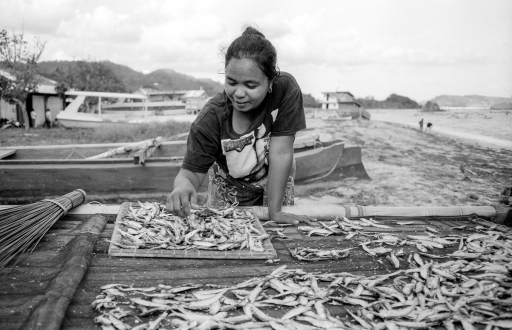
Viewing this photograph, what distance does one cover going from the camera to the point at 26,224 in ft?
7.91

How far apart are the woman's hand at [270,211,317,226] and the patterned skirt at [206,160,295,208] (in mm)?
329

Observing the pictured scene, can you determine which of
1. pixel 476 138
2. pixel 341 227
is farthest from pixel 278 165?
pixel 476 138

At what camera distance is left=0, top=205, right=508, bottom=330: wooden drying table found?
159cm

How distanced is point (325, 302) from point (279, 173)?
1.25 metres

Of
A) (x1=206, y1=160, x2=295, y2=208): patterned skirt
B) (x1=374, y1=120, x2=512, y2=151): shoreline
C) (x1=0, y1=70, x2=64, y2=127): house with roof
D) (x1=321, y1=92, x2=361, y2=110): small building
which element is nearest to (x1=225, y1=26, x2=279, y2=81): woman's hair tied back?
(x1=206, y1=160, x2=295, y2=208): patterned skirt

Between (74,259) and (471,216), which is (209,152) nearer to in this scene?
(74,259)

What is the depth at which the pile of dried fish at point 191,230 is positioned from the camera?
237 centimetres

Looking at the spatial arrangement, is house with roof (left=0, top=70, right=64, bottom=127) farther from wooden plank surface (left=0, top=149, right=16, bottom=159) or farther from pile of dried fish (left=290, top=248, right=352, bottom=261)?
pile of dried fish (left=290, top=248, right=352, bottom=261)

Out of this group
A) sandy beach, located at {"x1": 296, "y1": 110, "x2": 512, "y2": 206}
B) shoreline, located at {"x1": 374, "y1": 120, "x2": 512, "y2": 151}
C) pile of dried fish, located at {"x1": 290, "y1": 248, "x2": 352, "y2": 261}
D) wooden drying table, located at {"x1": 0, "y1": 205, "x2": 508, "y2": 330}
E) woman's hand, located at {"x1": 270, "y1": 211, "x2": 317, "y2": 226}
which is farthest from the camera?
sandy beach, located at {"x1": 296, "y1": 110, "x2": 512, "y2": 206}

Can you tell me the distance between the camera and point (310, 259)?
2.29 meters

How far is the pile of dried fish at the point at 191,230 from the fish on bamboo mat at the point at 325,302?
435mm

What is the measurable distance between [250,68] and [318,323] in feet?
5.11

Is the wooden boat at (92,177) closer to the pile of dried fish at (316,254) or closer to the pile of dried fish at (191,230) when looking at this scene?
the pile of dried fish at (191,230)

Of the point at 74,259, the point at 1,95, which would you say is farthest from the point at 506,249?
the point at 1,95
